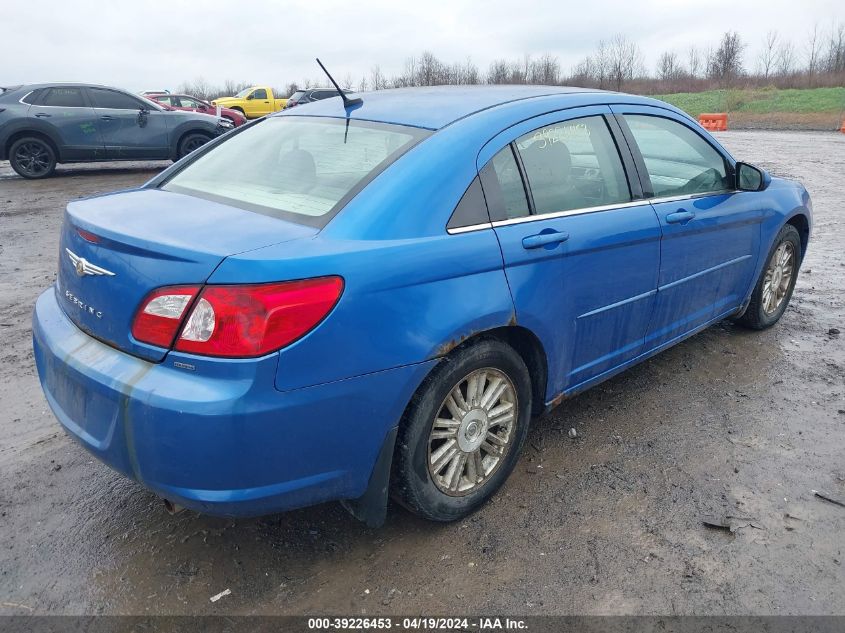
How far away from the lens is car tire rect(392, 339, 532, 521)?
2.42 meters

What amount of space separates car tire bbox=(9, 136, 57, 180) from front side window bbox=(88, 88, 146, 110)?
1203 mm

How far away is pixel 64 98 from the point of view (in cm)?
1225

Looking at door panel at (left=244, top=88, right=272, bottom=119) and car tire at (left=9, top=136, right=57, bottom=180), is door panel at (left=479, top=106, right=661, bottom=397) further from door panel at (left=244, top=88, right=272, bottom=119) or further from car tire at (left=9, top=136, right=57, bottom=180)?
door panel at (left=244, top=88, right=272, bottom=119)

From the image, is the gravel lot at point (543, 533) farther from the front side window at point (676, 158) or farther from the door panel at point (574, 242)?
the front side window at point (676, 158)

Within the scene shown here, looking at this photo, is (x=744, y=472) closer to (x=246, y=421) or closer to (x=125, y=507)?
(x=246, y=421)

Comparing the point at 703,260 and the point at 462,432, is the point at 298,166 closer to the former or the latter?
the point at 462,432

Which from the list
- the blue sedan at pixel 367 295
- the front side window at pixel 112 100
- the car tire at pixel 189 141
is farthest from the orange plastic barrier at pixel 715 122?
the blue sedan at pixel 367 295

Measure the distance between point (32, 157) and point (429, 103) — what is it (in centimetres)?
1199

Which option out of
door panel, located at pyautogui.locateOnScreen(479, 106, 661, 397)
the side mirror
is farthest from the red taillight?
the side mirror

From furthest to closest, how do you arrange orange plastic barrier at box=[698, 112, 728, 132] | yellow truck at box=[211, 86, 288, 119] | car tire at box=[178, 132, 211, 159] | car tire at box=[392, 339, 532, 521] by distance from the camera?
yellow truck at box=[211, 86, 288, 119], orange plastic barrier at box=[698, 112, 728, 132], car tire at box=[178, 132, 211, 159], car tire at box=[392, 339, 532, 521]

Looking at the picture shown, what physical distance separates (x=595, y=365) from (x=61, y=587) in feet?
7.76

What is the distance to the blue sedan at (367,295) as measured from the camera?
80.1 inches

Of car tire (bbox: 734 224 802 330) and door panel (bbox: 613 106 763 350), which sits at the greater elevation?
door panel (bbox: 613 106 763 350)

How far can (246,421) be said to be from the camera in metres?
1.99
